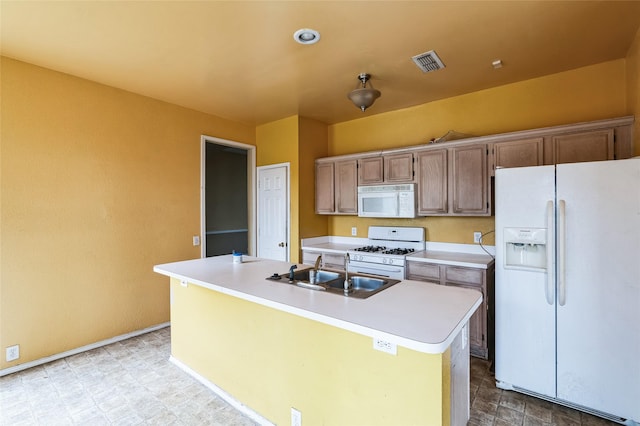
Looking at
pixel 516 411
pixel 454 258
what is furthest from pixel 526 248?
Answer: pixel 516 411

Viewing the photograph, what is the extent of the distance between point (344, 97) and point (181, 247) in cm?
280

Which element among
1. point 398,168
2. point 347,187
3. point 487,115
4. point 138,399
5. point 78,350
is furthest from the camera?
point 347,187

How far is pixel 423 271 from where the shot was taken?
3.23 meters

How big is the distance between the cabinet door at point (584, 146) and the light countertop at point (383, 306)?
1831mm


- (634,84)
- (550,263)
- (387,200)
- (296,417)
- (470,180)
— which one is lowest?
(296,417)

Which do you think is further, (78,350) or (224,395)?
(78,350)

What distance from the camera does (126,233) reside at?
3.43 meters

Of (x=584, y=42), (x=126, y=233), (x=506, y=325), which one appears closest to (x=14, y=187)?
(x=126, y=233)

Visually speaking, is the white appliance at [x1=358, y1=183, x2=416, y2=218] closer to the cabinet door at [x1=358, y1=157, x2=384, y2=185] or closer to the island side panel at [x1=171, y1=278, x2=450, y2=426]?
the cabinet door at [x1=358, y1=157, x2=384, y2=185]

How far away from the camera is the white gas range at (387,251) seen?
3.40m

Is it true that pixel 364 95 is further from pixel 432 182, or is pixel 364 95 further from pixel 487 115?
pixel 487 115

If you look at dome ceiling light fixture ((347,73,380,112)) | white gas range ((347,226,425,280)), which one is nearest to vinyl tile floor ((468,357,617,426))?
white gas range ((347,226,425,280))

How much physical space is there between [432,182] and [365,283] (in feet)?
6.11

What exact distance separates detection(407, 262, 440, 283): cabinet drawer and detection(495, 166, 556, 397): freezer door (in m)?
0.73
